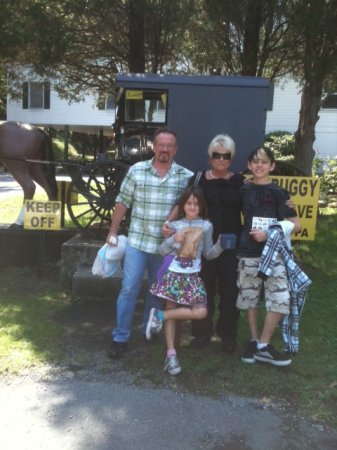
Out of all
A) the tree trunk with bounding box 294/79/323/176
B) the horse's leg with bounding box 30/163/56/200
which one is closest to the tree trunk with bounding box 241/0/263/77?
the tree trunk with bounding box 294/79/323/176

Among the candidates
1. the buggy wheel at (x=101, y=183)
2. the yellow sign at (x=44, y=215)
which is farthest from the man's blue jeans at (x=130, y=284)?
the yellow sign at (x=44, y=215)

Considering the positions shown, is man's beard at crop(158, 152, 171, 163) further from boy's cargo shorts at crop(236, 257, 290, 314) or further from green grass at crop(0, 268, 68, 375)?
Answer: green grass at crop(0, 268, 68, 375)

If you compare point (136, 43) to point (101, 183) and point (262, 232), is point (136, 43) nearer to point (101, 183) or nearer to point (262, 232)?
point (101, 183)

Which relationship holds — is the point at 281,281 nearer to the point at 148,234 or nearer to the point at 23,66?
the point at 148,234

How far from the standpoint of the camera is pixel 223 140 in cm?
370

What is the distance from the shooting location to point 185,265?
12.0 ft

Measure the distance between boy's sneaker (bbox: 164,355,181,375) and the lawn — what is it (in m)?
0.06

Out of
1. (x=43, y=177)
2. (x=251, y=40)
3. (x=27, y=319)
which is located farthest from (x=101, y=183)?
(x=251, y=40)

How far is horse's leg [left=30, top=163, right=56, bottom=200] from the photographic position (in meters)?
6.66

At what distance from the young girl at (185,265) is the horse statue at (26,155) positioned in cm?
330

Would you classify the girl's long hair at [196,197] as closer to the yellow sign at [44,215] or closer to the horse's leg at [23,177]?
the yellow sign at [44,215]

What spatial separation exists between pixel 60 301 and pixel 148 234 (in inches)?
72.9

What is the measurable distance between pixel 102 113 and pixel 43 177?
17470mm

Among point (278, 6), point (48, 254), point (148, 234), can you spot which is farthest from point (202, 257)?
point (278, 6)
